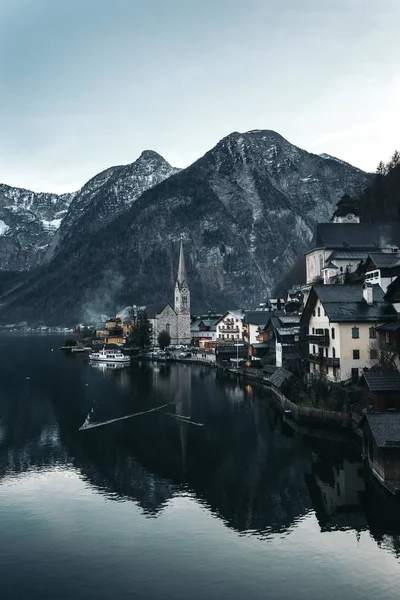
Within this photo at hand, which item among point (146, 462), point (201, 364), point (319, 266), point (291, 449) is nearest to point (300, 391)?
point (291, 449)

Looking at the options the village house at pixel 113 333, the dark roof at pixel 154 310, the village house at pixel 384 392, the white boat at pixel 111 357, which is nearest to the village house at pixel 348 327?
the village house at pixel 384 392

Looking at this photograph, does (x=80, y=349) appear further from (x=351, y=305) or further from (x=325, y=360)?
(x=351, y=305)

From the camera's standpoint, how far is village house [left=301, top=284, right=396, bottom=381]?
4766 centimetres

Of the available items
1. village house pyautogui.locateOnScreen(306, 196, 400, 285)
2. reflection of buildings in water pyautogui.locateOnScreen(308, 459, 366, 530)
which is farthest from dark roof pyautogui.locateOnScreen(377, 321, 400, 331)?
village house pyautogui.locateOnScreen(306, 196, 400, 285)

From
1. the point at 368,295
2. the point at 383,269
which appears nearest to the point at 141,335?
the point at 383,269

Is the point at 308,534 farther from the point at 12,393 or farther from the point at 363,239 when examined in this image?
the point at 363,239

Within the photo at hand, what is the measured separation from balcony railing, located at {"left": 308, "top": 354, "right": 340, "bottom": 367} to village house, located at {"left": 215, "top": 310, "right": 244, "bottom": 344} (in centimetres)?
5407

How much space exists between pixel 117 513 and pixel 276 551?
8772 millimetres

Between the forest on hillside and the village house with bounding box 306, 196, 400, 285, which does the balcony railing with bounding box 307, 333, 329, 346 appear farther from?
the forest on hillside

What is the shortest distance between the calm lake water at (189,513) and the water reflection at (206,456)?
12 cm

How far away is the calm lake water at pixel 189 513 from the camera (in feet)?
67.2

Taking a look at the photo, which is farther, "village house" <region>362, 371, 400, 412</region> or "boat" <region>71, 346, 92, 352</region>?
"boat" <region>71, 346, 92, 352</region>

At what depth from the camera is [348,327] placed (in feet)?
157

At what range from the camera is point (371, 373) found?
37.8 metres
